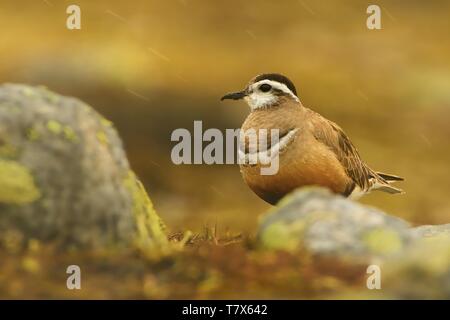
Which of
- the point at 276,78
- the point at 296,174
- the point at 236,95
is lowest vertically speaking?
the point at 296,174

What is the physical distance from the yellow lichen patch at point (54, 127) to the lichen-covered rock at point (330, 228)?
195 cm

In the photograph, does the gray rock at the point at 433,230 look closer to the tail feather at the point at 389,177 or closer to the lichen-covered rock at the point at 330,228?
the tail feather at the point at 389,177

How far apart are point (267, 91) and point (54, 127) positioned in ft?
9.76

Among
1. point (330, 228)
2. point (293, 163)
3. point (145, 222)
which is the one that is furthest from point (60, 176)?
point (293, 163)

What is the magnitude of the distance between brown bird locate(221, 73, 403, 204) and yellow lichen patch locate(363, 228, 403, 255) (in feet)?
7.46

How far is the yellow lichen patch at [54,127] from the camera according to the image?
656 centimetres

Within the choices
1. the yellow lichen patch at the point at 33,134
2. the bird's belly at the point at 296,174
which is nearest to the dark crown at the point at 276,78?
the bird's belly at the point at 296,174

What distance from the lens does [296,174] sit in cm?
834

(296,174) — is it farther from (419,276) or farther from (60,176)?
(60,176)

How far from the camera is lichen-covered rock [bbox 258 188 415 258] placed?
605 centimetres

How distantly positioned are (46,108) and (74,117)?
0.84 feet

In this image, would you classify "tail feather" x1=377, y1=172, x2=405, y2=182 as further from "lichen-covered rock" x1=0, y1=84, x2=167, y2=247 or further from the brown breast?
"lichen-covered rock" x1=0, y1=84, x2=167, y2=247
